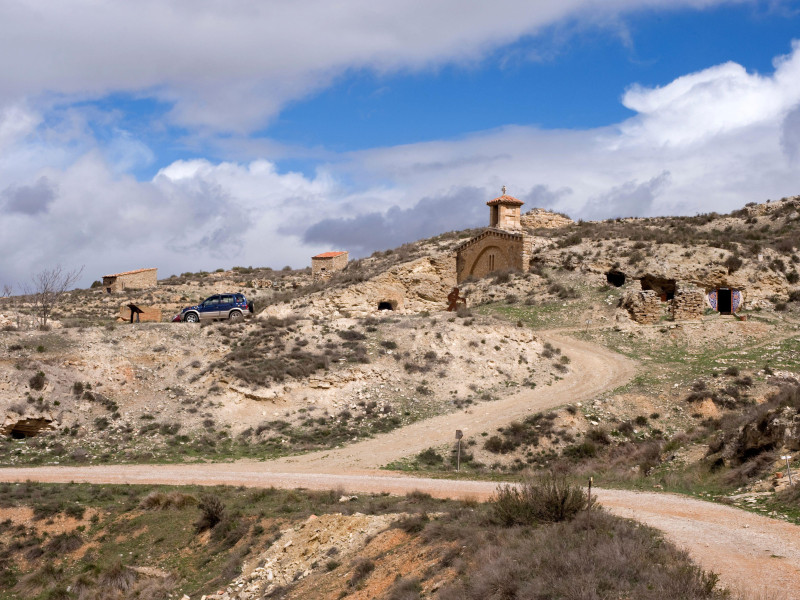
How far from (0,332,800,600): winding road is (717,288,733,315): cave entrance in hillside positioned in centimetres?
825

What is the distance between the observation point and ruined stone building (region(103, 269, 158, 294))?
202 feet

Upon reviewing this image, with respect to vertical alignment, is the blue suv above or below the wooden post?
above

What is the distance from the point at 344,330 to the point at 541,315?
10.9 metres

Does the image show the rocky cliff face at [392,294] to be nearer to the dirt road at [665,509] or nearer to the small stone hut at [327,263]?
the small stone hut at [327,263]

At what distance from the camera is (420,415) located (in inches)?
1097

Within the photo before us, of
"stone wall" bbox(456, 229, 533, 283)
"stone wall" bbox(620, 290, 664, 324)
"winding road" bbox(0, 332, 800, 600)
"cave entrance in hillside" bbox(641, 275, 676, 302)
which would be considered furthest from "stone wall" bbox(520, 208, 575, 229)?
"winding road" bbox(0, 332, 800, 600)

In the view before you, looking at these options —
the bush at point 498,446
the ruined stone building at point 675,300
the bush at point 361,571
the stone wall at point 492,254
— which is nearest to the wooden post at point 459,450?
the bush at point 498,446

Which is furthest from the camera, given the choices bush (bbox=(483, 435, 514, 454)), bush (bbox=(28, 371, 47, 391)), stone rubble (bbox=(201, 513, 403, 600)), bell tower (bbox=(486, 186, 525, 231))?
bell tower (bbox=(486, 186, 525, 231))

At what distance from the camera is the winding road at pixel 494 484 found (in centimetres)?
998

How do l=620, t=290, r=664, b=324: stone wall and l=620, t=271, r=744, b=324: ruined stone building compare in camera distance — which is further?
l=620, t=290, r=664, b=324: stone wall

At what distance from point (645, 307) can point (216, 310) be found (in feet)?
68.4

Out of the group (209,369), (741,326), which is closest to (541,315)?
(741,326)

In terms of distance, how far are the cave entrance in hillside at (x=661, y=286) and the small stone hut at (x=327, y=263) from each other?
2465cm

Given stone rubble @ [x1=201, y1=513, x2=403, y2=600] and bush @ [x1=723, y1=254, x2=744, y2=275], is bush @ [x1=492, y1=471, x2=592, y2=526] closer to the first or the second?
stone rubble @ [x1=201, y1=513, x2=403, y2=600]
